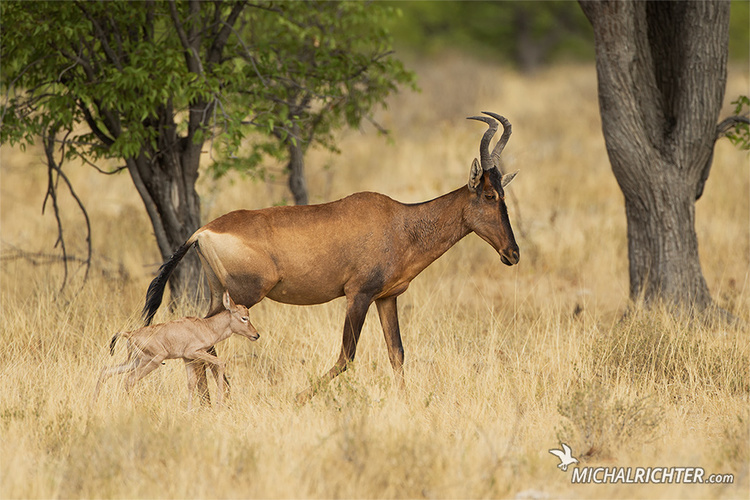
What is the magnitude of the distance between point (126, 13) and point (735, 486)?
6.37 m

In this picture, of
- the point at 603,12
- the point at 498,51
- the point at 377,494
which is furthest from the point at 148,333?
the point at 498,51

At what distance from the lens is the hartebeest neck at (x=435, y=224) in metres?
6.05

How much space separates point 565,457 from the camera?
4.81 metres

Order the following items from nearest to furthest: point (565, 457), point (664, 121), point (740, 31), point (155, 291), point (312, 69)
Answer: point (565, 457) → point (155, 291) → point (664, 121) → point (312, 69) → point (740, 31)

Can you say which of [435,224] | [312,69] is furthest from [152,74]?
[435,224]

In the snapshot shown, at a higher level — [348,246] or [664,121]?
[664,121]

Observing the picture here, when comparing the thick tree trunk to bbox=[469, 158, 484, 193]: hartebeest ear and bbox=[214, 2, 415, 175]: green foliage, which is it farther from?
bbox=[469, 158, 484, 193]: hartebeest ear

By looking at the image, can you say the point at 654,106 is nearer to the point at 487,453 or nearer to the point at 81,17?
the point at 487,453

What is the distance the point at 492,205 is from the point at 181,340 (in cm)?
238

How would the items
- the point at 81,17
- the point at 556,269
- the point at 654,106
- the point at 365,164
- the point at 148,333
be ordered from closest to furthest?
the point at 148,333 < the point at 81,17 < the point at 654,106 < the point at 556,269 < the point at 365,164

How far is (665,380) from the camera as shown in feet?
20.2

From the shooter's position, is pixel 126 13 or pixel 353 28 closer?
pixel 126 13

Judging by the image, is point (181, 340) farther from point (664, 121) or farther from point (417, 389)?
point (664, 121)

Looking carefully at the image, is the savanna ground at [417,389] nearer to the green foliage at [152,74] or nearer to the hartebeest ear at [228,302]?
the hartebeest ear at [228,302]
